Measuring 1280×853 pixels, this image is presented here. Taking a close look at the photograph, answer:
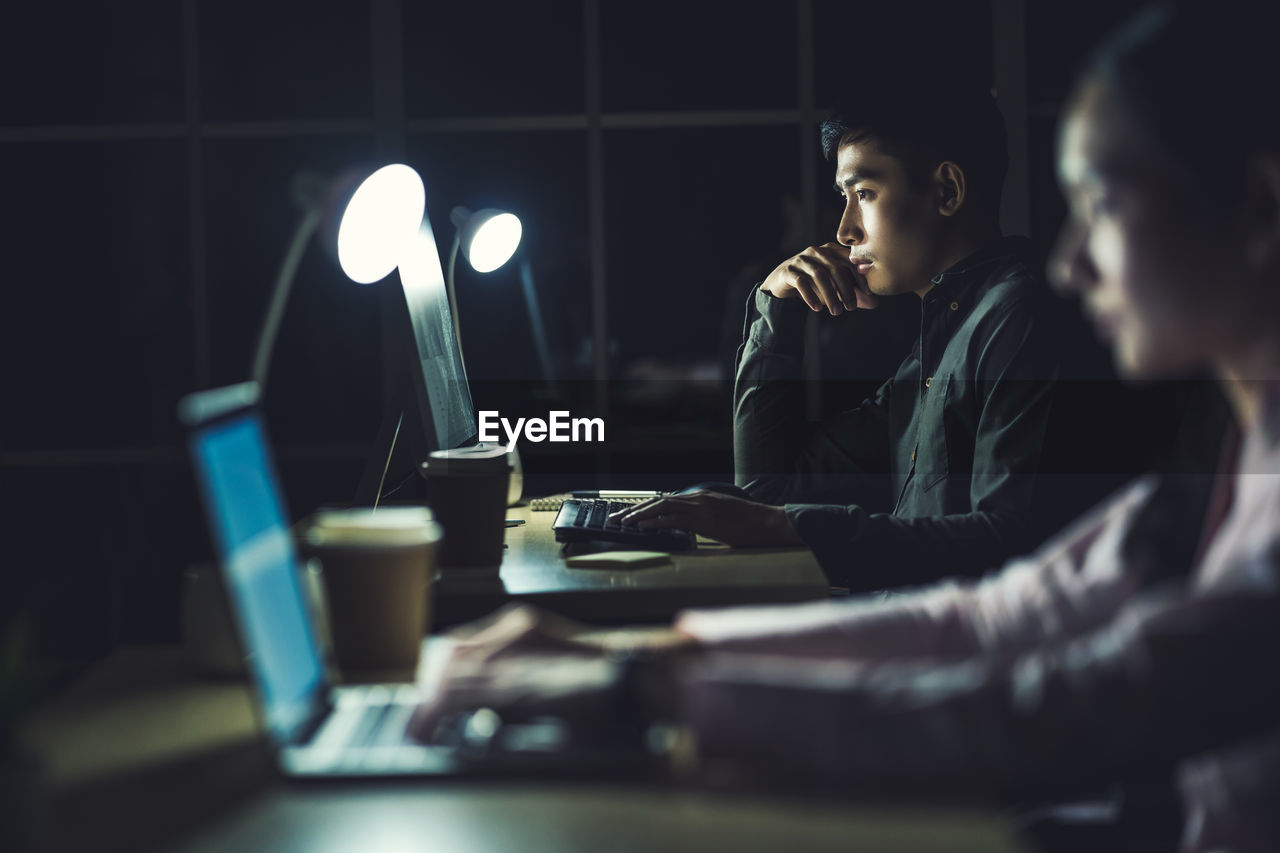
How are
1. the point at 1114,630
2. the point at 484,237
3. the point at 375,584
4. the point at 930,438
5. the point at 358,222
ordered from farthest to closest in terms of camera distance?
the point at 484,237
the point at 930,438
the point at 358,222
the point at 375,584
the point at 1114,630

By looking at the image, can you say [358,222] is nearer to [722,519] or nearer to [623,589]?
[623,589]

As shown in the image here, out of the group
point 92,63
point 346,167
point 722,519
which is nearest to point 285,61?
point 346,167

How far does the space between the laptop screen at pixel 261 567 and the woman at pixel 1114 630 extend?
124mm

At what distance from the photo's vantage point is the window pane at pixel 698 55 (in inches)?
156

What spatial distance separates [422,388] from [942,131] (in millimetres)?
1061

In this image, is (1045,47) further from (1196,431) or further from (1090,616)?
(1090,616)

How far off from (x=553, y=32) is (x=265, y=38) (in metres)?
0.96

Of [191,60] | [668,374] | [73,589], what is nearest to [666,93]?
[668,374]

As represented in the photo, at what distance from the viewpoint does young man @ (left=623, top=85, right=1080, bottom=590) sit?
178cm

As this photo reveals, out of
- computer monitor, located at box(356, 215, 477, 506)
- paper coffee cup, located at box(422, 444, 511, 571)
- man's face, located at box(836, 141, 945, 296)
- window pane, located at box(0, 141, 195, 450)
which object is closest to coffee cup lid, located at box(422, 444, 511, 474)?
paper coffee cup, located at box(422, 444, 511, 571)

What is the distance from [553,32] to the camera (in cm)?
403

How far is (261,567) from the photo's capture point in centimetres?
95

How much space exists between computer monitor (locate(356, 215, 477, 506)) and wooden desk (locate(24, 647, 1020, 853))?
28.9 inches

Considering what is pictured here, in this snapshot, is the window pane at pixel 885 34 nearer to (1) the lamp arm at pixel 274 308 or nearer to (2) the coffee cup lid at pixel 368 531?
(1) the lamp arm at pixel 274 308
